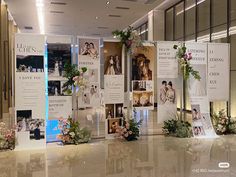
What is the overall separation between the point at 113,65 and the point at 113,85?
0.50 meters

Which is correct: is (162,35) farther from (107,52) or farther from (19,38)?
(19,38)

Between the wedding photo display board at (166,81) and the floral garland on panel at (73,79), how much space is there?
2098 mm

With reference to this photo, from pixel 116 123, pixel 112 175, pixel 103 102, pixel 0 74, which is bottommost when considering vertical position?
pixel 112 175

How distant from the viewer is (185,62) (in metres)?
7.33

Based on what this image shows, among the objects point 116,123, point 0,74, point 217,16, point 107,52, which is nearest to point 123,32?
point 107,52

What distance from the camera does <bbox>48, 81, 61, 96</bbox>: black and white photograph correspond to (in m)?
6.42

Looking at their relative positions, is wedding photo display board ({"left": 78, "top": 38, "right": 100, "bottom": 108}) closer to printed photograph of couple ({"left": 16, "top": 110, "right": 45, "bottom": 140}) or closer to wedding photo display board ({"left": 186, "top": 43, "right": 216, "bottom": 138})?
printed photograph of couple ({"left": 16, "top": 110, "right": 45, "bottom": 140})

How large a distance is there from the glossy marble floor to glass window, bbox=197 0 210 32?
535cm

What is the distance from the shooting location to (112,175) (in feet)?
14.8

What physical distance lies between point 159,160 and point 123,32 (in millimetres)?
3315

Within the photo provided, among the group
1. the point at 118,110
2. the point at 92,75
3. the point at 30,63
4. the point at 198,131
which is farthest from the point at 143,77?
the point at 30,63

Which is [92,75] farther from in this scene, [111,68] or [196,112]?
[196,112]

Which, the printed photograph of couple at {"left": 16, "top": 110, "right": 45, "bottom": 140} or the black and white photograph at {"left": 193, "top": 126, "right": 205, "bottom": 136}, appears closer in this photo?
the printed photograph of couple at {"left": 16, "top": 110, "right": 45, "bottom": 140}

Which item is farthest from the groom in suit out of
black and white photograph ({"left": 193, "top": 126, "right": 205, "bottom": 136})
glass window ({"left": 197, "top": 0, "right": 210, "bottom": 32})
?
glass window ({"left": 197, "top": 0, "right": 210, "bottom": 32})
